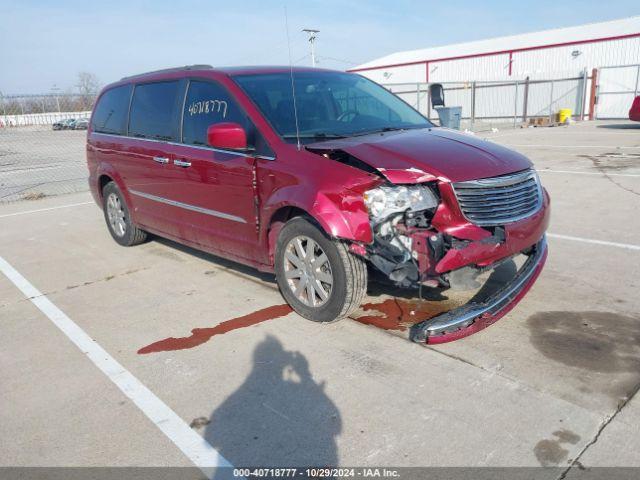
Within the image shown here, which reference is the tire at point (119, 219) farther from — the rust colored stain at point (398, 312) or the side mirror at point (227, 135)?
the rust colored stain at point (398, 312)

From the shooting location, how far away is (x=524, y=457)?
246 centimetres

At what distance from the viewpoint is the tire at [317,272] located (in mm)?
3639

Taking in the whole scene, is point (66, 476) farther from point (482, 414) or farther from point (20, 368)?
point (482, 414)

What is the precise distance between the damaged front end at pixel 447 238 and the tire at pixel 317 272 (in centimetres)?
21

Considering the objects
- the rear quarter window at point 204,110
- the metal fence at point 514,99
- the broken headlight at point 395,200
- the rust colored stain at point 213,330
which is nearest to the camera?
the broken headlight at point 395,200

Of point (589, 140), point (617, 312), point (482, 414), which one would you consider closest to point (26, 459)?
point (482, 414)

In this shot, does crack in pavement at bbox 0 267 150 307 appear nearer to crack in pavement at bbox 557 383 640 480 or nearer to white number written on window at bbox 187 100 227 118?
white number written on window at bbox 187 100 227 118

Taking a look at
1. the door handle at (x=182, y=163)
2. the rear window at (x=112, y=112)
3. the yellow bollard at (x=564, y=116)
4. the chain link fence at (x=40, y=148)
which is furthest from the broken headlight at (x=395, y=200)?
the yellow bollard at (x=564, y=116)

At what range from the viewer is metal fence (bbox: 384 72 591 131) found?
2538 cm

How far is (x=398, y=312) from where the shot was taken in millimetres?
4113

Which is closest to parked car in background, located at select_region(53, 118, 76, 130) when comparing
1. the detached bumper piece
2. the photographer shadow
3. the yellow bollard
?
the yellow bollard

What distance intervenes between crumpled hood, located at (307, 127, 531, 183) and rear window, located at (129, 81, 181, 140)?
1.83 m

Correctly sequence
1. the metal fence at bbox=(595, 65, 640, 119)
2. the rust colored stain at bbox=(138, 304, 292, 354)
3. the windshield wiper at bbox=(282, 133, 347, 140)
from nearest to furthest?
the rust colored stain at bbox=(138, 304, 292, 354) → the windshield wiper at bbox=(282, 133, 347, 140) → the metal fence at bbox=(595, 65, 640, 119)

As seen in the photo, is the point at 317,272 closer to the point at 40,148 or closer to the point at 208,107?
the point at 208,107
